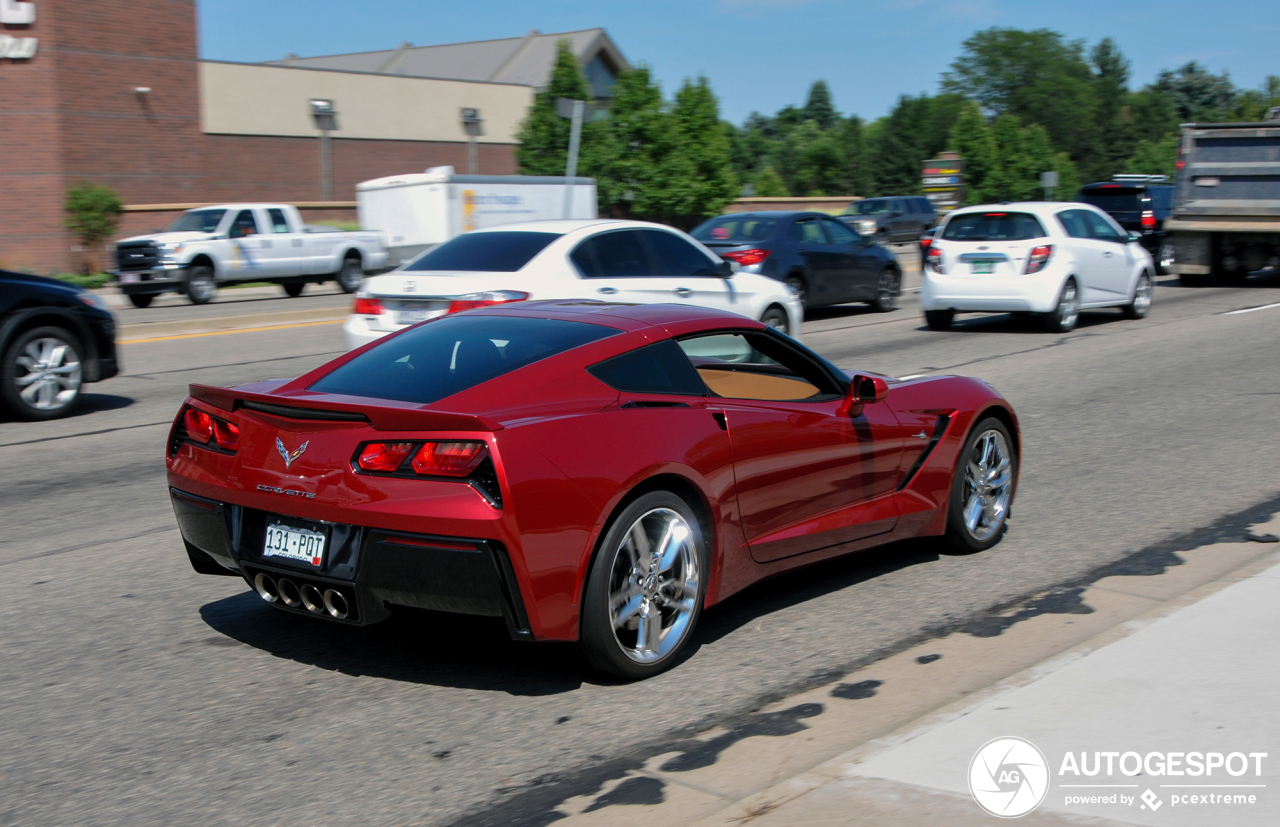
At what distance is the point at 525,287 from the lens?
1065 cm

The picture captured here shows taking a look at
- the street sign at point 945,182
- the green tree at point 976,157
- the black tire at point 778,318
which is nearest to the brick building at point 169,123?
the street sign at point 945,182

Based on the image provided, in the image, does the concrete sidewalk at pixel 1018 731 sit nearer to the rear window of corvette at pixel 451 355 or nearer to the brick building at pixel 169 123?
the rear window of corvette at pixel 451 355

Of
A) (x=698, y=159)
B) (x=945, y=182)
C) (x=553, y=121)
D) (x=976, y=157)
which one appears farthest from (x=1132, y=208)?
(x=976, y=157)

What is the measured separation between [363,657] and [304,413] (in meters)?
1.07

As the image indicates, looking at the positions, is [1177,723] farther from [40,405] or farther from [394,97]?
[394,97]

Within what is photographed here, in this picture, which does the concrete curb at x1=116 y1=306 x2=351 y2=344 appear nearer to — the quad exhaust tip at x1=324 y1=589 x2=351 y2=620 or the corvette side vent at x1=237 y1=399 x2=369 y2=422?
the corvette side vent at x1=237 y1=399 x2=369 y2=422

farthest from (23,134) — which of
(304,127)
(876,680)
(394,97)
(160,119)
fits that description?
(876,680)

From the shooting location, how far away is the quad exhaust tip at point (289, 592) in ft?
14.4

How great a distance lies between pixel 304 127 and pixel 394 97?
442 centimetres

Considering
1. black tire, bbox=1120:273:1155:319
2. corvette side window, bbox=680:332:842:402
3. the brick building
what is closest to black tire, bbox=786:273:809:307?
black tire, bbox=1120:273:1155:319

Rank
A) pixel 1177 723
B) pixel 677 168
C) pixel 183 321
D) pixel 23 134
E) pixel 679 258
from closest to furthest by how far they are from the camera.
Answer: pixel 1177 723, pixel 679 258, pixel 183 321, pixel 23 134, pixel 677 168

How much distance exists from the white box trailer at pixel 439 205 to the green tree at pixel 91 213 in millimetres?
9604

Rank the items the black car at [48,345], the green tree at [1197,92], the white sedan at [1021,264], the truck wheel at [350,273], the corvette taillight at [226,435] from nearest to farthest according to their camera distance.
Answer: the corvette taillight at [226,435] < the black car at [48,345] < the white sedan at [1021,264] < the truck wheel at [350,273] < the green tree at [1197,92]

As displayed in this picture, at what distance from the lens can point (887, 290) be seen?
20.3m
